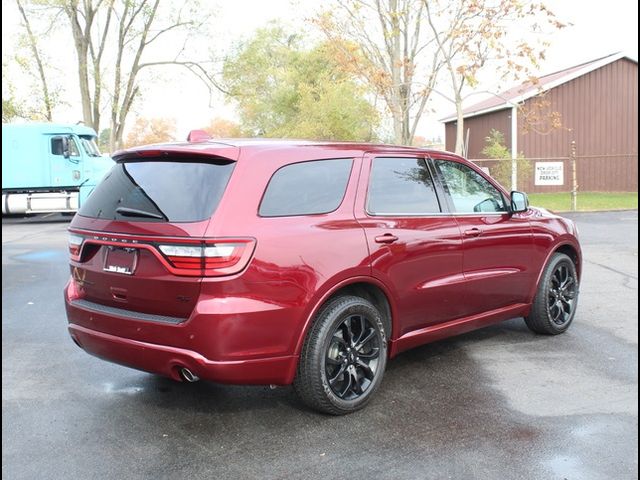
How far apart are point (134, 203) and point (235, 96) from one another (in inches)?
1311

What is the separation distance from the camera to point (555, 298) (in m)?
5.69

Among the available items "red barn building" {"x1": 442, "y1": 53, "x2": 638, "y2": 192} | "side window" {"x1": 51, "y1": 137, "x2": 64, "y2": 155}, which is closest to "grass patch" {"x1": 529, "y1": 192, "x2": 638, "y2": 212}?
"red barn building" {"x1": 442, "y1": 53, "x2": 638, "y2": 192}

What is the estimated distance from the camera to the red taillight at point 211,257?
10.9ft

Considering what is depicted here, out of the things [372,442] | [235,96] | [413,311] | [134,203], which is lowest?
[372,442]

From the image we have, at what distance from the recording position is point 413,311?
4.34m

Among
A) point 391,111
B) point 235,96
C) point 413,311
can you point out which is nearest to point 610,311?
point 413,311

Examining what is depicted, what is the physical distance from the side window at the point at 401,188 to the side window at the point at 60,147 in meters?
18.8

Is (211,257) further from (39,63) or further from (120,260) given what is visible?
(39,63)

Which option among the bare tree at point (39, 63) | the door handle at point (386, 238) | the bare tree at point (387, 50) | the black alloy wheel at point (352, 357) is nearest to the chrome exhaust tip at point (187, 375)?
the black alloy wheel at point (352, 357)

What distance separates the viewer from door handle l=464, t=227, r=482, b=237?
15.6ft

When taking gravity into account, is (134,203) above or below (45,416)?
above

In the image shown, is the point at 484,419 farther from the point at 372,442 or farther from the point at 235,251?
the point at 235,251

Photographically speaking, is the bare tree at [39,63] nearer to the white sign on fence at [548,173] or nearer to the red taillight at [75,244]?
the white sign on fence at [548,173]

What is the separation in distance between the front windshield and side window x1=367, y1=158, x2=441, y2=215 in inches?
745
